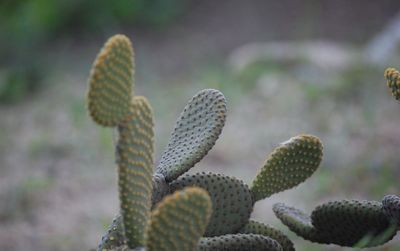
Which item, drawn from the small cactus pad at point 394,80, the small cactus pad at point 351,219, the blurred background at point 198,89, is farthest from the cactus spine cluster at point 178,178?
the blurred background at point 198,89

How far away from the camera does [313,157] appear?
6.46ft

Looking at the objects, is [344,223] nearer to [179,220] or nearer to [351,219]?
[351,219]

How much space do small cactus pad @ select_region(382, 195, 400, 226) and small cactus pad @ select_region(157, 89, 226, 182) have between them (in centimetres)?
43

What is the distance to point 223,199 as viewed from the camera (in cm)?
196

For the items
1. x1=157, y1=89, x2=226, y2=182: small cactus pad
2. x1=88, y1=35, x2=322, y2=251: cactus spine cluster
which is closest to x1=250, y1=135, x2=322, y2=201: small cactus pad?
x1=88, y1=35, x2=322, y2=251: cactus spine cluster

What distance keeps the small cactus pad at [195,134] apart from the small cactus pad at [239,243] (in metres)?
0.20

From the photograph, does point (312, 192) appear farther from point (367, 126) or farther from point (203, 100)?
point (203, 100)

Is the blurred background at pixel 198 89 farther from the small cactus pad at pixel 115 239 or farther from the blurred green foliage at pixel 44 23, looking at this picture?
the small cactus pad at pixel 115 239

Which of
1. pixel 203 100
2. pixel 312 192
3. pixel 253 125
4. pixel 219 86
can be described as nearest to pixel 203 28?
pixel 219 86

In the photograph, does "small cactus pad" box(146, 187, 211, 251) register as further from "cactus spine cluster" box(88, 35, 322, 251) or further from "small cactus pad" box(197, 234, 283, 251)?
"small cactus pad" box(197, 234, 283, 251)

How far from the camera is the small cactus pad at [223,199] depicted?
1948 millimetres

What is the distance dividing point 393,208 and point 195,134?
Result: 508mm

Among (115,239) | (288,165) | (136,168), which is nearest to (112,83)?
(136,168)

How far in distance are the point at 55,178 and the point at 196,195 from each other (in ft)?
13.8
